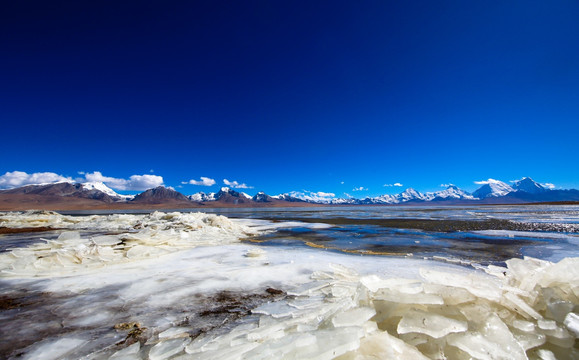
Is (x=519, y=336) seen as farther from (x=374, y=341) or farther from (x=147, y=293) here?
(x=147, y=293)

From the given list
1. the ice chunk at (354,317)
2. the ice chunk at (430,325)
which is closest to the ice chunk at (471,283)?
the ice chunk at (430,325)

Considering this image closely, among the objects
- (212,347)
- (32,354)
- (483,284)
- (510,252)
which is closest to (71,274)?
(32,354)

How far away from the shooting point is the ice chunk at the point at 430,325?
1.72 metres

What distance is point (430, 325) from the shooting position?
5.85 ft

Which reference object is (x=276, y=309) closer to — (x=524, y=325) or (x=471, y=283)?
(x=471, y=283)

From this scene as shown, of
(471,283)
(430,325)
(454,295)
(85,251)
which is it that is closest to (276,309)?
(430,325)

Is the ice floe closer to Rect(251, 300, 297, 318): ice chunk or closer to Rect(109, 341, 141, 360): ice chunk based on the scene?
Rect(251, 300, 297, 318): ice chunk

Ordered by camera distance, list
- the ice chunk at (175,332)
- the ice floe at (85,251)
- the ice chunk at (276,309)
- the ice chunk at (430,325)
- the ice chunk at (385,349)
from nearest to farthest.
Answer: the ice chunk at (385,349) < the ice chunk at (430,325) < the ice chunk at (175,332) < the ice chunk at (276,309) < the ice floe at (85,251)

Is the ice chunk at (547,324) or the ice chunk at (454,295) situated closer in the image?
the ice chunk at (547,324)

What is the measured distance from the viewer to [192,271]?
16.7 ft

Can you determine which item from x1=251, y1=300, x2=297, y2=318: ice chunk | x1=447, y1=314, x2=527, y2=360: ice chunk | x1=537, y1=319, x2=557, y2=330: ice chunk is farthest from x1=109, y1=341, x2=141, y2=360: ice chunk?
x1=537, y1=319, x2=557, y2=330: ice chunk

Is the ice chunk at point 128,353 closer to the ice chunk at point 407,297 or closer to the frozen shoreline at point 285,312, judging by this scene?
the frozen shoreline at point 285,312

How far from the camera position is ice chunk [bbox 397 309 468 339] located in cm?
172

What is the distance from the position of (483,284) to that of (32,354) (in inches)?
159
